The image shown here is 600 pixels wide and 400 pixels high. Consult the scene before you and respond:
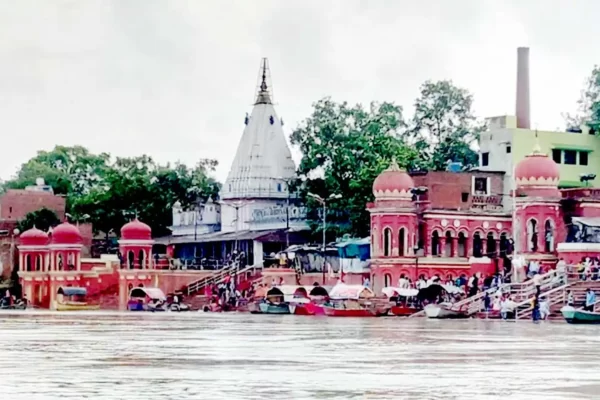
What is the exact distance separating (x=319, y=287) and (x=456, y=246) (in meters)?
5.94

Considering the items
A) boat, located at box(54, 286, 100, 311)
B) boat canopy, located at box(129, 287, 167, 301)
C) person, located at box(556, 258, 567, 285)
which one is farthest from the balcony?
boat, located at box(54, 286, 100, 311)

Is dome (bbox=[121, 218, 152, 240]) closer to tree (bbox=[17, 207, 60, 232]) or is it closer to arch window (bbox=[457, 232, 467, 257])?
tree (bbox=[17, 207, 60, 232])

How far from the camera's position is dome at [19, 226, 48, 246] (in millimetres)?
78688

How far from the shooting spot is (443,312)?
5153cm

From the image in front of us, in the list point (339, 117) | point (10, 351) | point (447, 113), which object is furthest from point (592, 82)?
point (10, 351)

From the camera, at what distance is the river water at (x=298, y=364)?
62.1 ft

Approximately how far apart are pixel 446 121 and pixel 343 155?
847 cm

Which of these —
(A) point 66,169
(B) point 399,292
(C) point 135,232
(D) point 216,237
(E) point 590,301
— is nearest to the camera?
(E) point 590,301

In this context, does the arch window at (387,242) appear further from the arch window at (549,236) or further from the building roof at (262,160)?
the building roof at (262,160)

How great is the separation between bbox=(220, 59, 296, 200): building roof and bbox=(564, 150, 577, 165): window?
49.9 feet

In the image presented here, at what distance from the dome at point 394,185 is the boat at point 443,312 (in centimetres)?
1072

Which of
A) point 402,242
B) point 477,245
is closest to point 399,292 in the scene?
point 402,242

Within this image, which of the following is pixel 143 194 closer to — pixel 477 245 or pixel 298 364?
pixel 477 245

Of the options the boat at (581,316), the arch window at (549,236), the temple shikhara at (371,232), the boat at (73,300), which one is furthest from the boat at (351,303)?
the boat at (73,300)
